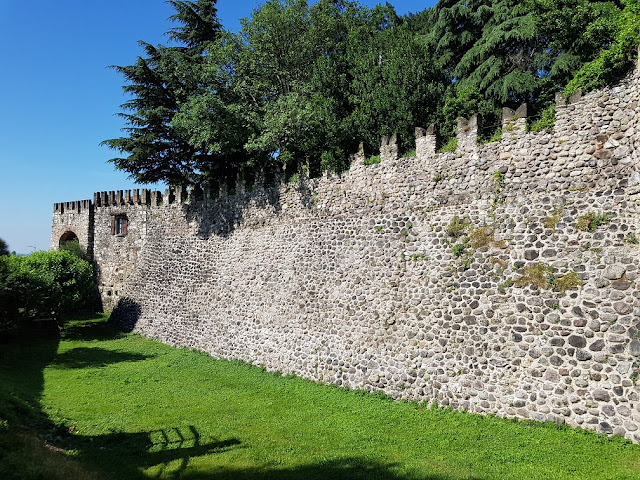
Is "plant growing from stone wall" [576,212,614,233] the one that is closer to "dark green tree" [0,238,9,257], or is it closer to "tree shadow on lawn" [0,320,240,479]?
"tree shadow on lawn" [0,320,240,479]

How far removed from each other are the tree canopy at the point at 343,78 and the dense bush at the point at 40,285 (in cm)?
569

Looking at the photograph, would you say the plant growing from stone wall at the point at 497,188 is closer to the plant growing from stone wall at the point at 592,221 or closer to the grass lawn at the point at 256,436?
the plant growing from stone wall at the point at 592,221

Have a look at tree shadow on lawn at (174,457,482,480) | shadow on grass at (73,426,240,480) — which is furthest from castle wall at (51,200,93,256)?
tree shadow on lawn at (174,457,482,480)

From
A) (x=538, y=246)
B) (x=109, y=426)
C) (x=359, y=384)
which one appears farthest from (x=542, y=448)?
(x=109, y=426)

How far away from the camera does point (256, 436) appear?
9414mm

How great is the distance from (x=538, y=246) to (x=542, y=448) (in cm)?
407

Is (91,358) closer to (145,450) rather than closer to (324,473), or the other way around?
(145,450)

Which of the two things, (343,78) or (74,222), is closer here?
(343,78)

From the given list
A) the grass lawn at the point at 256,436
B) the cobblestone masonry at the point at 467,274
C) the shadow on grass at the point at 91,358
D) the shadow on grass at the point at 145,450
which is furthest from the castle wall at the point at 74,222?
Answer: the shadow on grass at the point at 145,450

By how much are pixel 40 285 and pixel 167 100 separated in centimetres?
1052

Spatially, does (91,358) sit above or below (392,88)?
below

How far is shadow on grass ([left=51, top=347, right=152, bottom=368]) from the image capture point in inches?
631

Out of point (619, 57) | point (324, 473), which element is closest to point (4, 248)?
point (324, 473)

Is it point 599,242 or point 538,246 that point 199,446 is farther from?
point 599,242
